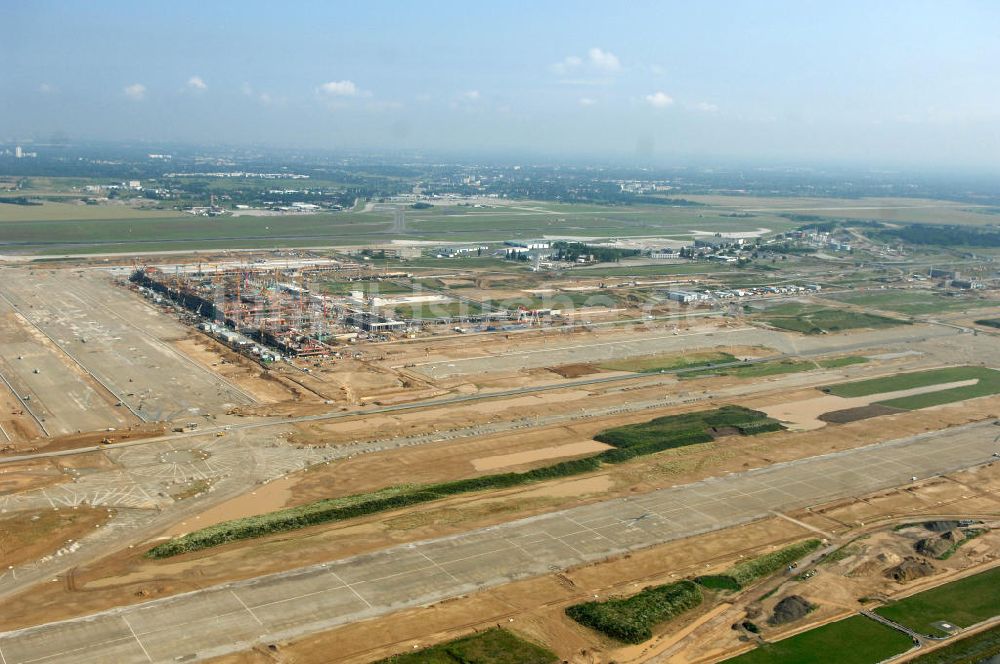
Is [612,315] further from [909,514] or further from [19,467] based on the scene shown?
[19,467]

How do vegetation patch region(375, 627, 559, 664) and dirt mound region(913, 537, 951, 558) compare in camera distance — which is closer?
vegetation patch region(375, 627, 559, 664)

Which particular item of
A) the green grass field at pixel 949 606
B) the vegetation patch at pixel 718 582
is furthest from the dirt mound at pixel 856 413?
the vegetation patch at pixel 718 582

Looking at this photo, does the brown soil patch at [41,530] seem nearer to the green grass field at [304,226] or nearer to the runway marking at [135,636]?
the runway marking at [135,636]

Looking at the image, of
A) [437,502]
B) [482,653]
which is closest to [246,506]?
[437,502]

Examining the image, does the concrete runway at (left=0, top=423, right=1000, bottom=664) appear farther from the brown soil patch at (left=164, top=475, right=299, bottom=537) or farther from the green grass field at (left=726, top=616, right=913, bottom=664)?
the green grass field at (left=726, top=616, right=913, bottom=664)

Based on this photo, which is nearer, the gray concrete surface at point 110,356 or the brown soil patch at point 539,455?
the brown soil patch at point 539,455

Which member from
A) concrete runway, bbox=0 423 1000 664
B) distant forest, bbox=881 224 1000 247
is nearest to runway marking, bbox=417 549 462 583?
concrete runway, bbox=0 423 1000 664
